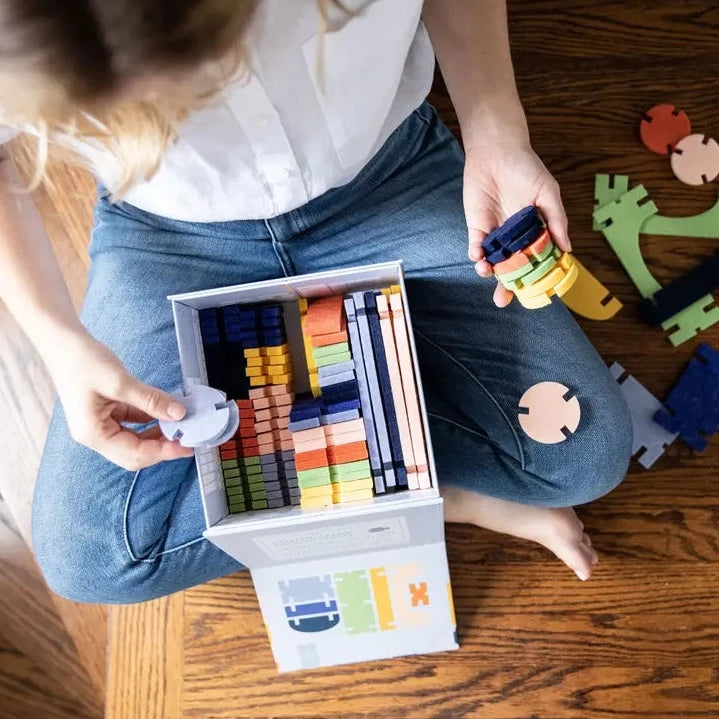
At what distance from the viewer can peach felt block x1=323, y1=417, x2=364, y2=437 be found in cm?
76

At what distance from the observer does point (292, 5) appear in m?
0.56

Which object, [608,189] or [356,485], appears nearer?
[356,485]

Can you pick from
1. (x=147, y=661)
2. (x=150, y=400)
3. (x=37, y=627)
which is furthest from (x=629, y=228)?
(x=37, y=627)

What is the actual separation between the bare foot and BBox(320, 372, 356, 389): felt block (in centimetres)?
27

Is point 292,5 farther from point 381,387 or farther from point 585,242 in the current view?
point 585,242

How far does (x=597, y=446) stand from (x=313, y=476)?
1.07 feet

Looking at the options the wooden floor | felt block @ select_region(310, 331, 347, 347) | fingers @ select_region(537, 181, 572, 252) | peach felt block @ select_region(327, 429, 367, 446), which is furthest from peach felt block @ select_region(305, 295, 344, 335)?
the wooden floor

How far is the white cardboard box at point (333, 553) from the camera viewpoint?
2.43ft

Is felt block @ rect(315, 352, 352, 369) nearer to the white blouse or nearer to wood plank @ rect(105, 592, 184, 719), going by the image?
the white blouse

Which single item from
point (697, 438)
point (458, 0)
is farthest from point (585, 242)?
point (458, 0)

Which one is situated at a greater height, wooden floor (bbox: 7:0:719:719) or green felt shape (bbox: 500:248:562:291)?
green felt shape (bbox: 500:248:562:291)

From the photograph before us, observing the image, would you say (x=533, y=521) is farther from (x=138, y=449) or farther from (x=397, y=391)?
(x=138, y=449)

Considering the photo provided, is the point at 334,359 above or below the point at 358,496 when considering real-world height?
above

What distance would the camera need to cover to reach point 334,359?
2.52 ft
